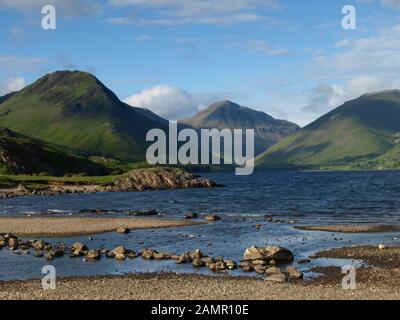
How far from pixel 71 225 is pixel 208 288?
169ft

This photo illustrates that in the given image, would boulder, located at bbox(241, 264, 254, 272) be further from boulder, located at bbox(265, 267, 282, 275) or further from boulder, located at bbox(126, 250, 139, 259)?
boulder, located at bbox(126, 250, 139, 259)

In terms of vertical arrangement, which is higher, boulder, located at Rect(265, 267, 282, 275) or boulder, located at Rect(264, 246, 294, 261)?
boulder, located at Rect(264, 246, 294, 261)

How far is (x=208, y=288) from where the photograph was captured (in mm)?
39656

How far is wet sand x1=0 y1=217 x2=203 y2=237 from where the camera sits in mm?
77875

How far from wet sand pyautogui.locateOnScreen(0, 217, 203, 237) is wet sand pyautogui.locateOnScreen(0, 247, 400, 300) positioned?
34.0m

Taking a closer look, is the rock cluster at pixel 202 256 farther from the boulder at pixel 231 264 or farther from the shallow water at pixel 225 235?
the shallow water at pixel 225 235

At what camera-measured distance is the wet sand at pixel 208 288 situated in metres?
35.9

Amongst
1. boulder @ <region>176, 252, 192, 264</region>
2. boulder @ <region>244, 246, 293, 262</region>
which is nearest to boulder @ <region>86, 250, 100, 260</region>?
boulder @ <region>176, 252, 192, 264</region>

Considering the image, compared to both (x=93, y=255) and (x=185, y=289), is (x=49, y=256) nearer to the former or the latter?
(x=93, y=255)

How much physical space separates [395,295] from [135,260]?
28.4 meters

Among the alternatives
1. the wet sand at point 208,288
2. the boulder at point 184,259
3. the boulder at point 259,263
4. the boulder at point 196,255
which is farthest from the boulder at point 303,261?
the boulder at point 184,259

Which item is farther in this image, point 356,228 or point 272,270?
point 356,228

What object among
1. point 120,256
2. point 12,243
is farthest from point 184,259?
point 12,243
